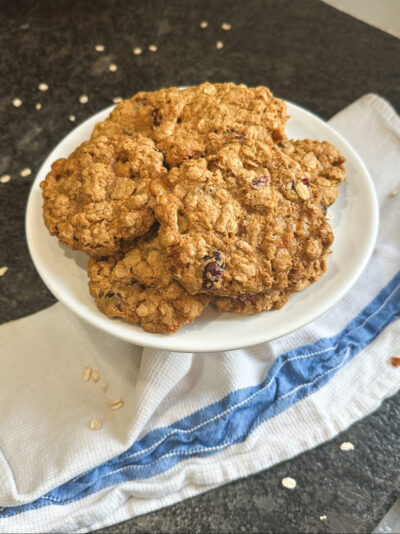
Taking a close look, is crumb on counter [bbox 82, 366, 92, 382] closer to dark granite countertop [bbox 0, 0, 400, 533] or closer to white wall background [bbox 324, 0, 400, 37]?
dark granite countertop [bbox 0, 0, 400, 533]

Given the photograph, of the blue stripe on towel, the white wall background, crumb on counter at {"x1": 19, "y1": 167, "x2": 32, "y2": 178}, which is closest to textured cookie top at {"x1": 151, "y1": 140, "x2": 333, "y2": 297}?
the blue stripe on towel

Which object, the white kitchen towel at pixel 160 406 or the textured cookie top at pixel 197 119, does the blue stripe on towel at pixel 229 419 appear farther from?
the textured cookie top at pixel 197 119

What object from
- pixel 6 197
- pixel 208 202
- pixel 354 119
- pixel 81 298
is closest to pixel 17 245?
pixel 6 197

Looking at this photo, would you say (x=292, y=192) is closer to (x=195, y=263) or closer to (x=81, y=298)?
(x=195, y=263)

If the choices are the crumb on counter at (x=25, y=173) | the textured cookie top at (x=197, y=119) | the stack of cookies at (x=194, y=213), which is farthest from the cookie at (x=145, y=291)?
Answer: the crumb on counter at (x=25, y=173)

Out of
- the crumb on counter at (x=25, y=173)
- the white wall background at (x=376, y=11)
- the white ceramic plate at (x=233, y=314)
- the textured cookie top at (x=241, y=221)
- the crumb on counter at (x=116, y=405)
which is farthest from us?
the white wall background at (x=376, y=11)

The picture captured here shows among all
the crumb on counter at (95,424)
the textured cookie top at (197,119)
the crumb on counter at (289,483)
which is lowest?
the crumb on counter at (95,424)
